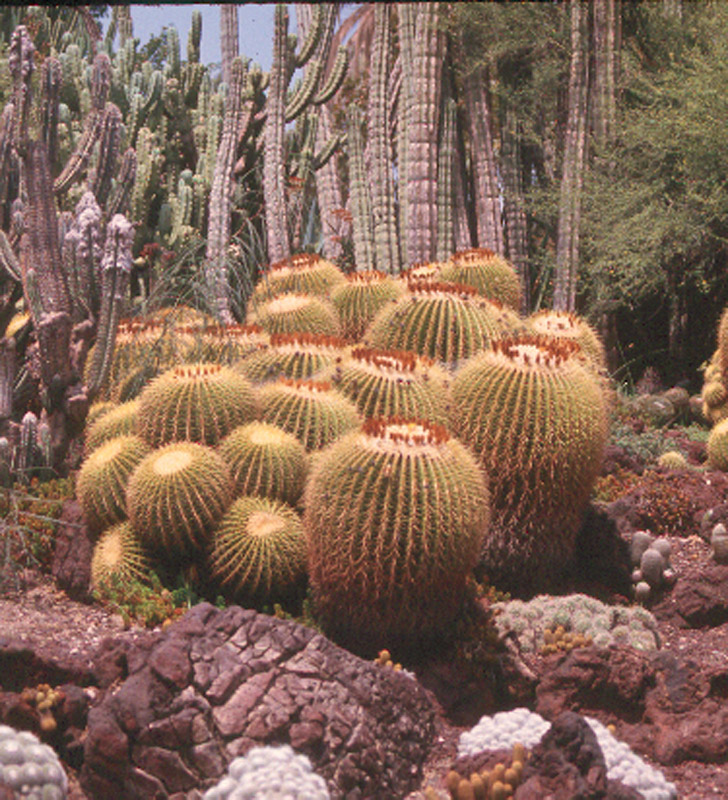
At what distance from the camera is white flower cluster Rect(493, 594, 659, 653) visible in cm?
414

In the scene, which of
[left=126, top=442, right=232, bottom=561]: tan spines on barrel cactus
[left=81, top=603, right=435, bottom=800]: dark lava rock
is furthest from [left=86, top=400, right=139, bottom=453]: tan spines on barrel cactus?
[left=81, top=603, right=435, bottom=800]: dark lava rock

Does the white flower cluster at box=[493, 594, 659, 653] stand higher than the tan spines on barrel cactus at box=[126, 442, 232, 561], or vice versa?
the tan spines on barrel cactus at box=[126, 442, 232, 561]

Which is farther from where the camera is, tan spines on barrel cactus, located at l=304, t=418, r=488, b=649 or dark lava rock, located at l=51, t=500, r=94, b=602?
dark lava rock, located at l=51, t=500, r=94, b=602

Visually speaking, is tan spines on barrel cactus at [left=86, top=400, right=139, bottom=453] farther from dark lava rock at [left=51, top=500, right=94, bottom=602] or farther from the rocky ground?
the rocky ground

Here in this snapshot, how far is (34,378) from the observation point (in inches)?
230

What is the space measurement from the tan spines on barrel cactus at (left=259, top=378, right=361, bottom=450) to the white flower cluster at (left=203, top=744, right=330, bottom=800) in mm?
2077

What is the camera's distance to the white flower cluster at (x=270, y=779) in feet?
8.20

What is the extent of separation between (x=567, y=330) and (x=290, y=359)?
6.10 feet

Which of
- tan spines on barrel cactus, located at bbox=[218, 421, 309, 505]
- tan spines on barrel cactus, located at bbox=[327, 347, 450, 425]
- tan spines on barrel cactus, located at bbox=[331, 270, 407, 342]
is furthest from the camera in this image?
tan spines on barrel cactus, located at bbox=[331, 270, 407, 342]

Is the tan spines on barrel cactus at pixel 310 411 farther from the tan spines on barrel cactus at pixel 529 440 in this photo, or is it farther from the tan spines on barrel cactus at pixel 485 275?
the tan spines on barrel cactus at pixel 485 275

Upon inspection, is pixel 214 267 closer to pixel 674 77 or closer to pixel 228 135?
pixel 228 135

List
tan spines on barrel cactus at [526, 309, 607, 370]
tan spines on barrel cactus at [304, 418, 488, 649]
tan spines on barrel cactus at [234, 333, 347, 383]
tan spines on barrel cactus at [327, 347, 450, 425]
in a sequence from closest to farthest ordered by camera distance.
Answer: tan spines on barrel cactus at [304, 418, 488, 649]
tan spines on barrel cactus at [327, 347, 450, 425]
tan spines on barrel cactus at [234, 333, 347, 383]
tan spines on barrel cactus at [526, 309, 607, 370]

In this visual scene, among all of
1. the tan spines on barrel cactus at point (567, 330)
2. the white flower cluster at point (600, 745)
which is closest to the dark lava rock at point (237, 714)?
the white flower cluster at point (600, 745)

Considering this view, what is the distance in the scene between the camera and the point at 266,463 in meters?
4.48
